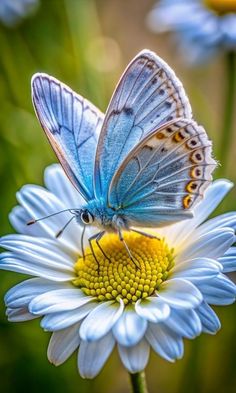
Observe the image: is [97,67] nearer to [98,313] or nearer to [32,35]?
[32,35]

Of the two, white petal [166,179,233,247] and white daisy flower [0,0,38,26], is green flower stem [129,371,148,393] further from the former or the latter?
white daisy flower [0,0,38,26]

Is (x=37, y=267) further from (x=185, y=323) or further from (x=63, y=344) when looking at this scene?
(x=185, y=323)

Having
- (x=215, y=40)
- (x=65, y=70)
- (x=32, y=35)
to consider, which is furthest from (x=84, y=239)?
(x=32, y=35)

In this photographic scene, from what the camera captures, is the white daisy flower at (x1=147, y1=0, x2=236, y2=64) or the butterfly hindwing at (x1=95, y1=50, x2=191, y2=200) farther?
the white daisy flower at (x1=147, y1=0, x2=236, y2=64)

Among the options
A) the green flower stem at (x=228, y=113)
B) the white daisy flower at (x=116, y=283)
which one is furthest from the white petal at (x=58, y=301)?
the green flower stem at (x=228, y=113)

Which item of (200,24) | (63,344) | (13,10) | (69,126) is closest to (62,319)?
(63,344)

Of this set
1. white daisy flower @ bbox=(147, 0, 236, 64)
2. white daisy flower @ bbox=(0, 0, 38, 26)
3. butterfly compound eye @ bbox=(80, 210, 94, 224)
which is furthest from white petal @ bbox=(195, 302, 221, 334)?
white daisy flower @ bbox=(0, 0, 38, 26)
